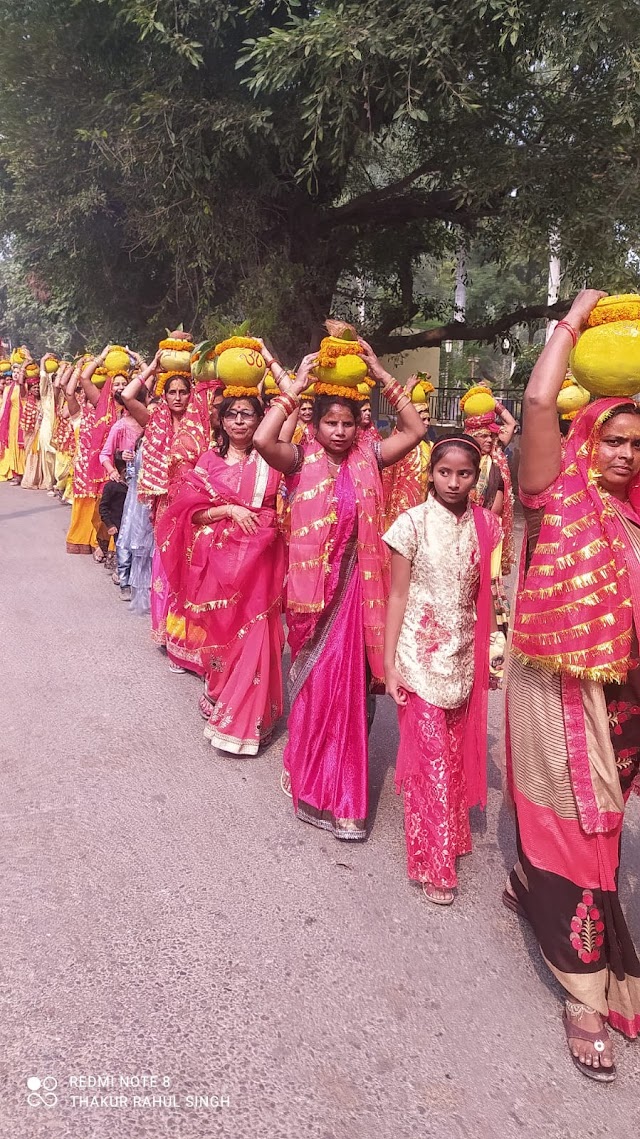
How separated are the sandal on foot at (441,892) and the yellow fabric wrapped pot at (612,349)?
75.1 inches

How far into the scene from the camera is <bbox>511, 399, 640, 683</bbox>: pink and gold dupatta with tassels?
225 cm

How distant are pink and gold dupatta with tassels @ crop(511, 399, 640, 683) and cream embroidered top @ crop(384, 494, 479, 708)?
0.71 meters

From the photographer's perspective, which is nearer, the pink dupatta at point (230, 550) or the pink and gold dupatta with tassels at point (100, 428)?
the pink dupatta at point (230, 550)

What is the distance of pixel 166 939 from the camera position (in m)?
2.75

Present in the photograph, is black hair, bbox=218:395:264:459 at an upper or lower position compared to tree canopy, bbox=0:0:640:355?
lower

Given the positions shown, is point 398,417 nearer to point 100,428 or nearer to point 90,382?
point 100,428

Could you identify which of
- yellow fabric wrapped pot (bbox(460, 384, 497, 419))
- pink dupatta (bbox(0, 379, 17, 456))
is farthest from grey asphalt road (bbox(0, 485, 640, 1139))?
pink dupatta (bbox(0, 379, 17, 456))

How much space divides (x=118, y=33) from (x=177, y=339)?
8.15 meters

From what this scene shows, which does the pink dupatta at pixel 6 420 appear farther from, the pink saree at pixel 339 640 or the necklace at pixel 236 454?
the pink saree at pixel 339 640

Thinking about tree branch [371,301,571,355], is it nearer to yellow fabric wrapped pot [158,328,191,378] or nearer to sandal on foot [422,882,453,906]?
yellow fabric wrapped pot [158,328,191,378]

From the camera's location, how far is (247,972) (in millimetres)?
2615

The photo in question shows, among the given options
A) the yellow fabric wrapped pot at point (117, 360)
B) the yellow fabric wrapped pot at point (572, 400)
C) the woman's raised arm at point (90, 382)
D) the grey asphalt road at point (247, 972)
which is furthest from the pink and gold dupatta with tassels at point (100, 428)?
the yellow fabric wrapped pot at point (572, 400)

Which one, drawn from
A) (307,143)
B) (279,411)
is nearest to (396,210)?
(307,143)

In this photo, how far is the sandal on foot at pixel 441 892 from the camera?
306 cm
